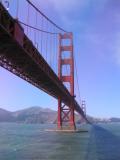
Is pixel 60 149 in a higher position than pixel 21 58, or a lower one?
lower

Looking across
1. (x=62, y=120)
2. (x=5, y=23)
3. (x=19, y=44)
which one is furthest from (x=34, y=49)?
(x=62, y=120)

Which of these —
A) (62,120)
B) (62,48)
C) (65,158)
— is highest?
(62,48)

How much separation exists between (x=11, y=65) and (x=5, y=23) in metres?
7.10

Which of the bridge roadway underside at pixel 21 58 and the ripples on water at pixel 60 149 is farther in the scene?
the ripples on water at pixel 60 149

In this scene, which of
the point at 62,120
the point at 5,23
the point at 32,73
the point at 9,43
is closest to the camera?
the point at 5,23

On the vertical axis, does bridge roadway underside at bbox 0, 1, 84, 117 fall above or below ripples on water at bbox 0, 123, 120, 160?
above

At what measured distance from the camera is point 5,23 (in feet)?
51.9

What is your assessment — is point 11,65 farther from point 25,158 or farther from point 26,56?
point 25,158

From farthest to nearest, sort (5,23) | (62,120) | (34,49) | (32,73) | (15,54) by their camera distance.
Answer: (62,120) → (32,73) → (34,49) → (15,54) → (5,23)

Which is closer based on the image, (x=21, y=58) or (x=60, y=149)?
(x=21, y=58)

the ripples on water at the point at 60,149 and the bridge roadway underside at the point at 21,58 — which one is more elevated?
the bridge roadway underside at the point at 21,58

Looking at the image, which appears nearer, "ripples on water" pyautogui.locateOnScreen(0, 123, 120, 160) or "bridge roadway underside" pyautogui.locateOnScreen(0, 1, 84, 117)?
"bridge roadway underside" pyautogui.locateOnScreen(0, 1, 84, 117)

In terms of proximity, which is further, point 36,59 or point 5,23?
point 36,59

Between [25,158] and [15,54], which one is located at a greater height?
[15,54]
